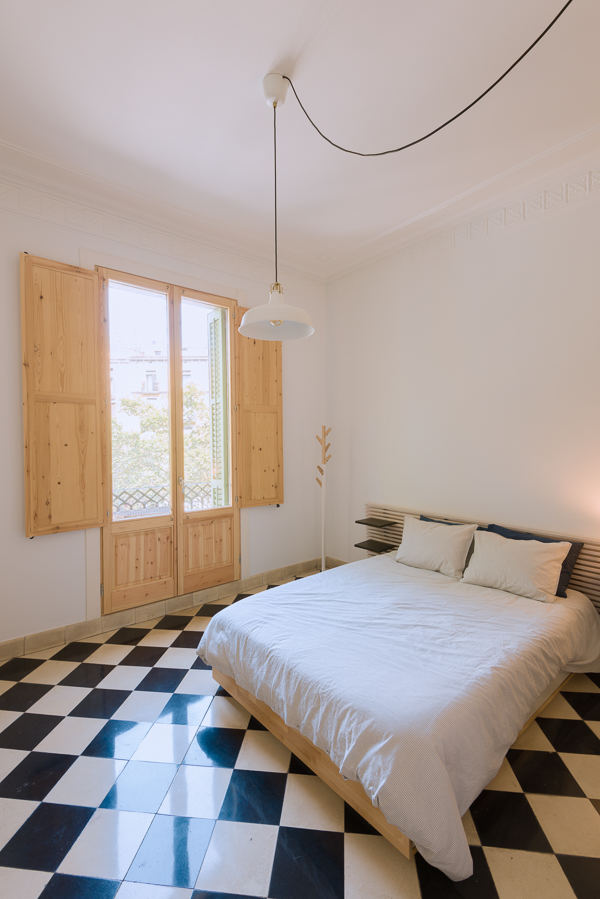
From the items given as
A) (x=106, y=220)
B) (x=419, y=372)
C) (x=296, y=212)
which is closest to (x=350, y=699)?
(x=419, y=372)

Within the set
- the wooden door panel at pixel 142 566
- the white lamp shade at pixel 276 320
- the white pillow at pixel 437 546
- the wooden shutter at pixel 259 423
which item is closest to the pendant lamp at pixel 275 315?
the white lamp shade at pixel 276 320

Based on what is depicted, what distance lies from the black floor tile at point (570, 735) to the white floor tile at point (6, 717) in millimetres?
2775

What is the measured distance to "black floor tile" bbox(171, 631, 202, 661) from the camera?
9.91ft

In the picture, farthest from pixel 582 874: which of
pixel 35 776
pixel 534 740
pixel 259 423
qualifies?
pixel 259 423

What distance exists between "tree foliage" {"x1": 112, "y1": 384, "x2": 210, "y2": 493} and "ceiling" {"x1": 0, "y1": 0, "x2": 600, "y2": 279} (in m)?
1.53

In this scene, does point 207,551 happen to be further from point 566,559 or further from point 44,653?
point 566,559

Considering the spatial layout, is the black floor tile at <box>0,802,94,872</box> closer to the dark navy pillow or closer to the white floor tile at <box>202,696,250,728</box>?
the white floor tile at <box>202,696,250,728</box>

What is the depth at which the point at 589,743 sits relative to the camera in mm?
2047

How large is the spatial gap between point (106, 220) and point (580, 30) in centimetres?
305

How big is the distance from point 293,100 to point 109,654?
11.8 ft

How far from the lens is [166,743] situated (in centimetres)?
206

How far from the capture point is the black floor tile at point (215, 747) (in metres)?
1.95

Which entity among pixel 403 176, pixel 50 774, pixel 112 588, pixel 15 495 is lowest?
pixel 50 774

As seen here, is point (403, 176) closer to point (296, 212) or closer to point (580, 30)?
point (296, 212)
